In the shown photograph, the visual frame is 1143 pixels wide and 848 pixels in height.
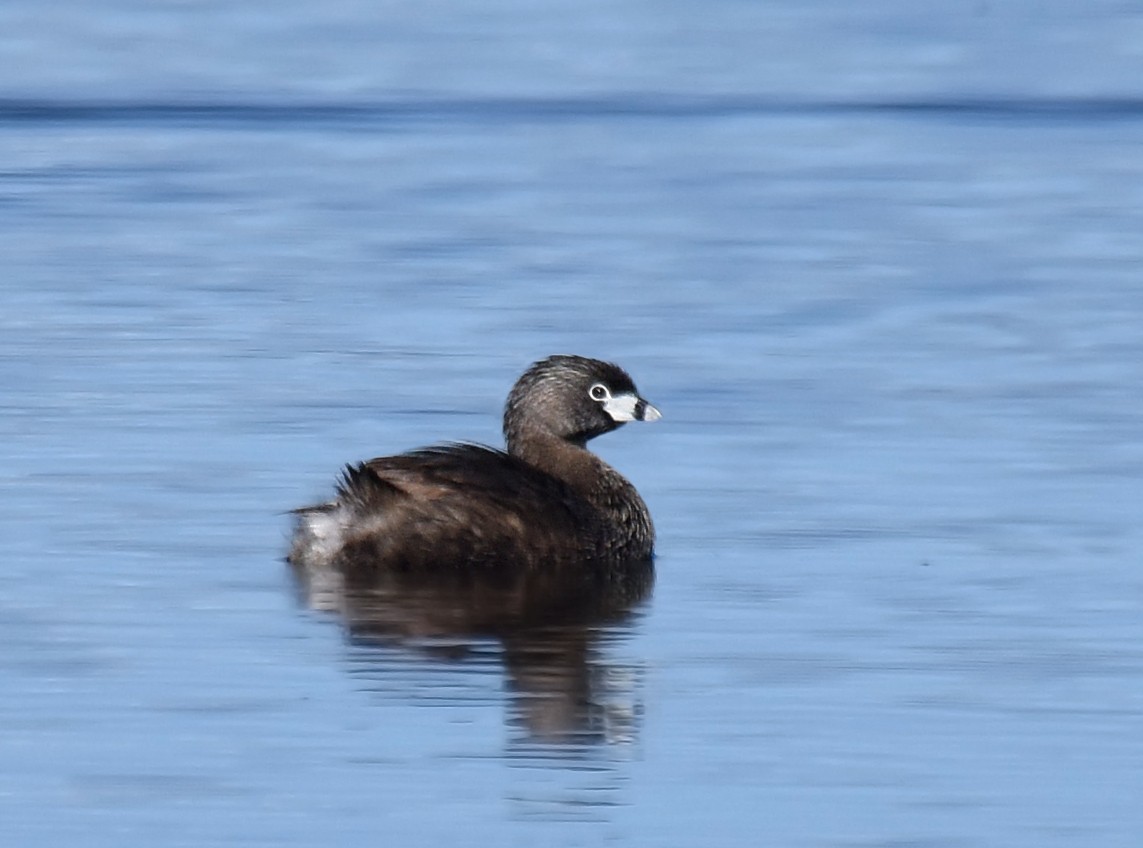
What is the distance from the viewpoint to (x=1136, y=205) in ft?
63.9

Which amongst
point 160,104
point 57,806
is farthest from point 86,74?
point 57,806

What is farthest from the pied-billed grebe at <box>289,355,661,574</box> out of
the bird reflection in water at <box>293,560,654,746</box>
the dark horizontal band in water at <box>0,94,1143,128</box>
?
the dark horizontal band in water at <box>0,94,1143,128</box>

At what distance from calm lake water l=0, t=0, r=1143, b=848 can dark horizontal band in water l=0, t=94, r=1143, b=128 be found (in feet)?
0.27

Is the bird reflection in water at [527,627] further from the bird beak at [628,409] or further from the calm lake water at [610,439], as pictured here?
the bird beak at [628,409]

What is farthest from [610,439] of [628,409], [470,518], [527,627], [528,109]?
[528,109]

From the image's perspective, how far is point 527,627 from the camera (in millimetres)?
10055

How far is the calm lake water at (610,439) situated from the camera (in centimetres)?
809

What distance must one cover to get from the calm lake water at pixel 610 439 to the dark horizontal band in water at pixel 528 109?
0.27 ft

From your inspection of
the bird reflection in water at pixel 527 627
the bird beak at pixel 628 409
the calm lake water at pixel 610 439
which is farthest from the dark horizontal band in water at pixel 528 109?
the bird reflection in water at pixel 527 627

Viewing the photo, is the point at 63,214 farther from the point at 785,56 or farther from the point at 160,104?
the point at 785,56

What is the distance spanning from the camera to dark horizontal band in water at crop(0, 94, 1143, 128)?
2472cm

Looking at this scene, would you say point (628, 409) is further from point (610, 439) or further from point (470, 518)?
point (610, 439)

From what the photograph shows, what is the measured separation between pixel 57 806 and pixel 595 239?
10.9 m

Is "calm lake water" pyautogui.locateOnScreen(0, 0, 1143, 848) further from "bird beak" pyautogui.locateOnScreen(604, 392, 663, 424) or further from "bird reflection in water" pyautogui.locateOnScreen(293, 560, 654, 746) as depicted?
"bird beak" pyautogui.locateOnScreen(604, 392, 663, 424)
